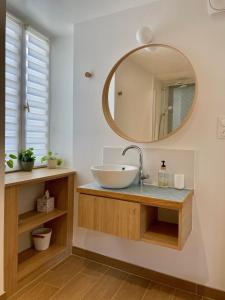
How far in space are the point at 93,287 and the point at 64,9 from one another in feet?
7.58

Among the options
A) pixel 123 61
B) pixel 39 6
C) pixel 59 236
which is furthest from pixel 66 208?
pixel 39 6

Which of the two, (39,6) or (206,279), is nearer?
(206,279)

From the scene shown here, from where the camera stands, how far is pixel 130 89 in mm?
1969

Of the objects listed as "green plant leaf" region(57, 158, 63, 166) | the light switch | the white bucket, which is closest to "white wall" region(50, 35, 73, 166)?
"green plant leaf" region(57, 158, 63, 166)

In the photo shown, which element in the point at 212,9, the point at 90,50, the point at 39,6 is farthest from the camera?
the point at 90,50

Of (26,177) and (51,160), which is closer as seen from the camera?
(26,177)

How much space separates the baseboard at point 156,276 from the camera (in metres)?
1.67

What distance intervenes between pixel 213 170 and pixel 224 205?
0.26 metres

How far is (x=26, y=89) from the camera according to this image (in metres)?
2.19

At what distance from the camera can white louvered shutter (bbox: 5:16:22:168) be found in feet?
6.59

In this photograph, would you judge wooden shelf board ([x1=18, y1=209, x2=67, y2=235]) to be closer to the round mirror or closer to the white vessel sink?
the white vessel sink

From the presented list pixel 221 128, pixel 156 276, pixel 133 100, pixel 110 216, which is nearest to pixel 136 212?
pixel 110 216

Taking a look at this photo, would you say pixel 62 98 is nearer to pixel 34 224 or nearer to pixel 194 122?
pixel 34 224

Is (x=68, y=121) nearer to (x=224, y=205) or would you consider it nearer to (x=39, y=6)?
(x=39, y=6)
